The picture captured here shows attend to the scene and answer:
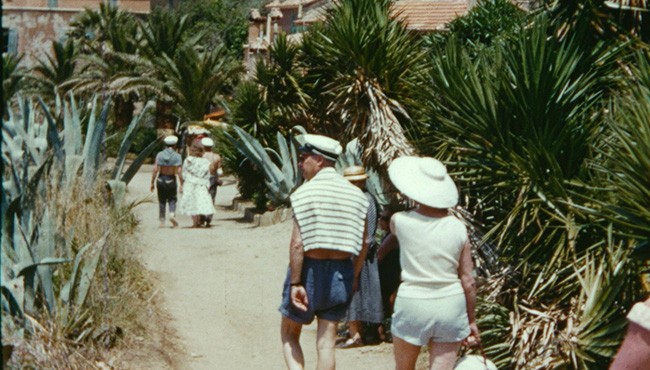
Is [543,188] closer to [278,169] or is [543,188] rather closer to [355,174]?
[355,174]

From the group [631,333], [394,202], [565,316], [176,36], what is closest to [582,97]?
[565,316]

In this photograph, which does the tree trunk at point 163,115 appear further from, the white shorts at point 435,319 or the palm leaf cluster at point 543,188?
the white shorts at point 435,319

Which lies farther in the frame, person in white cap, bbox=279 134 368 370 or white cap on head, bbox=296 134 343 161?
white cap on head, bbox=296 134 343 161

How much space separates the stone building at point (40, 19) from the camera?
204 feet

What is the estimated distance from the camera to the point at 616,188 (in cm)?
623

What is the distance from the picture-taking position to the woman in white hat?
18.6 ft

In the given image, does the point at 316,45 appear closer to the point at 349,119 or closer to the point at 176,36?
the point at 349,119

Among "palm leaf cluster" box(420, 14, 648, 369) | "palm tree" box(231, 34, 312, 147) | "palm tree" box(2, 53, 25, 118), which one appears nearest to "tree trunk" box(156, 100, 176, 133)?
"palm tree" box(2, 53, 25, 118)

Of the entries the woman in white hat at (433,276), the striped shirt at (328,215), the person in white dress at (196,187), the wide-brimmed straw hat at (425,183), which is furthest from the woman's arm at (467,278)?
the person in white dress at (196,187)

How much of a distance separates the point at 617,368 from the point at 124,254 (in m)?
7.79

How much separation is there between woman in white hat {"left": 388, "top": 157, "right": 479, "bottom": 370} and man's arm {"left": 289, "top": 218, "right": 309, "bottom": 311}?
0.68 meters

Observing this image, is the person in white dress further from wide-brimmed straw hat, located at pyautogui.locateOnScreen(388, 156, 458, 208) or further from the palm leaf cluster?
wide-brimmed straw hat, located at pyautogui.locateOnScreen(388, 156, 458, 208)

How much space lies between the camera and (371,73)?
32.9 feet

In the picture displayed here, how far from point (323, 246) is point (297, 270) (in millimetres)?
215
